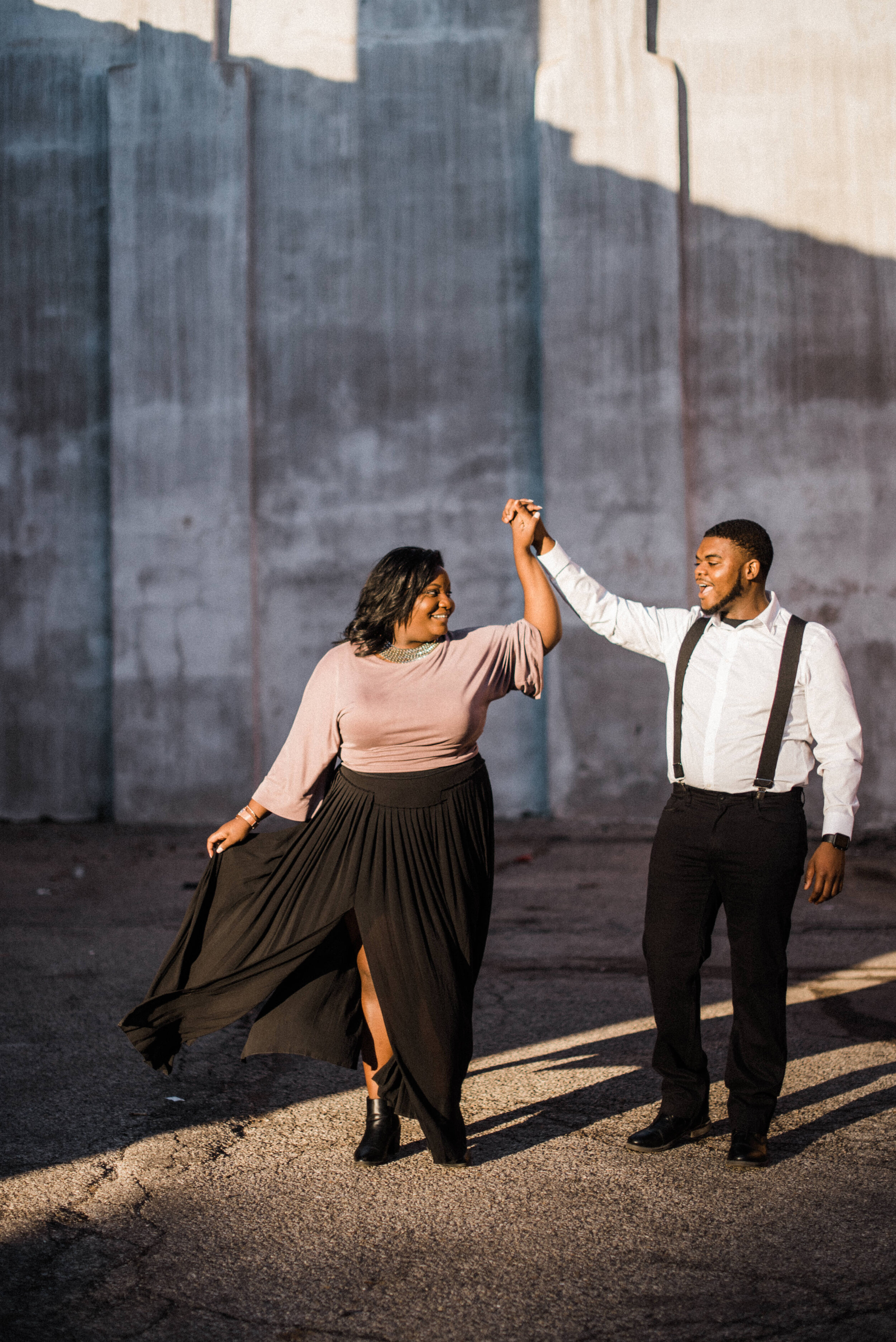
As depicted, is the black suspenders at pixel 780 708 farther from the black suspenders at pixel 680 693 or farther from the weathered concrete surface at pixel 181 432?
the weathered concrete surface at pixel 181 432

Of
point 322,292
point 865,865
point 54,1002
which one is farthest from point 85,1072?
point 322,292

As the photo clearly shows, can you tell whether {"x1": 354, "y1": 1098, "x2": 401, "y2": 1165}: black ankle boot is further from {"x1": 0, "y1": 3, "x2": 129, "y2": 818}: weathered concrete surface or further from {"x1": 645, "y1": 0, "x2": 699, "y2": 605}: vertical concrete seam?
{"x1": 0, "y1": 3, "x2": 129, "y2": 818}: weathered concrete surface

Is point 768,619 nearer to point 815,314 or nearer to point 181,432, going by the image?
point 815,314

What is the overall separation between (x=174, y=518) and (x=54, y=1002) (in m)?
7.19

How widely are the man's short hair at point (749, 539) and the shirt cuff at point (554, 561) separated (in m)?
0.53

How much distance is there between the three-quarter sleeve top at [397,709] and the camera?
3.65 metres

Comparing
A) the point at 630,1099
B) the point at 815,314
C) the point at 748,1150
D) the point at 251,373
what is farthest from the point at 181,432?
the point at 748,1150

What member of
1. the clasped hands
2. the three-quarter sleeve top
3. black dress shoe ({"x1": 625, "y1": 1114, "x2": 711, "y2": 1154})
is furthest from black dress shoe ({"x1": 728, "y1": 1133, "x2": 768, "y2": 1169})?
the clasped hands

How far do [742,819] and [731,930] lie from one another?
0.38 meters

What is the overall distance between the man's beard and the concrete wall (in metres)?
7.68

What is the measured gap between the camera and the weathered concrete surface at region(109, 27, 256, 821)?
1195cm

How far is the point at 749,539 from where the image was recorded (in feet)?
12.4

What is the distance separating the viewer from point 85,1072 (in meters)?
4.56

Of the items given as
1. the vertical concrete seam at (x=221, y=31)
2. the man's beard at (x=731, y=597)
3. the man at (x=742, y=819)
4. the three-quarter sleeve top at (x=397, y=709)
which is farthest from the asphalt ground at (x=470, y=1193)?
the vertical concrete seam at (x=221, y=31)
